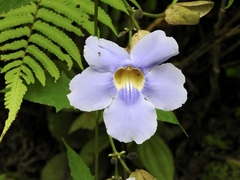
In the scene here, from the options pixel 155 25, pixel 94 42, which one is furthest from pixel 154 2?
pixel 94 42

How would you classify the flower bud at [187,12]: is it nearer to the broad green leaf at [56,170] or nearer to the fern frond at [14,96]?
the fern frond at [14,96]

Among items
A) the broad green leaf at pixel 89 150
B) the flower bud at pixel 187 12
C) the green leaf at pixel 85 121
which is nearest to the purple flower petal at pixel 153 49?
Answer: the flower bud at pixel 187 12

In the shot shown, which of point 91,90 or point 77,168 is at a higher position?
point 91,90

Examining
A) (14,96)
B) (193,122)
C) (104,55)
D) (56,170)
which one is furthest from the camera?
(193,122)

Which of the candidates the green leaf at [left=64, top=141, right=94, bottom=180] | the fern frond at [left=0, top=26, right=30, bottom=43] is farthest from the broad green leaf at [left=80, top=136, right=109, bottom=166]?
the fern frond at [left=0, top=26, right=30, bottom=43]

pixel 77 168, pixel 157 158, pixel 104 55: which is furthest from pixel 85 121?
pixel 104 55

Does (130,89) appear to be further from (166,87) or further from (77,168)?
(77,168)
